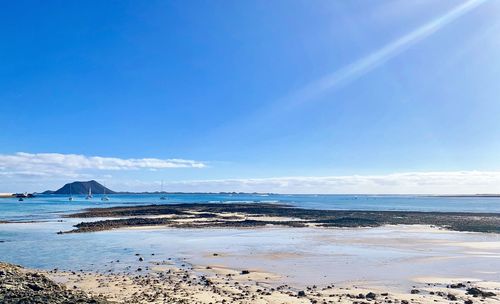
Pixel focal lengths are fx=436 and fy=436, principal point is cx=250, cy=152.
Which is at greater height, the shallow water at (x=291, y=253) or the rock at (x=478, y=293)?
the rock at (x=478, y=293)

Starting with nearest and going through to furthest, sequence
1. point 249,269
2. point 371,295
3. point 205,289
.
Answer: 1. point 371,295
2. point 205,289
3. point 249,269

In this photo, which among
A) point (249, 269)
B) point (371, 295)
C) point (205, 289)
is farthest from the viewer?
point (249, 269)

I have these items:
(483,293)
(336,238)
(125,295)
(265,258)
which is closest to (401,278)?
(483,293)

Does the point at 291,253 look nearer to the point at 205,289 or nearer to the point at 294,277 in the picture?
the point at 294,277

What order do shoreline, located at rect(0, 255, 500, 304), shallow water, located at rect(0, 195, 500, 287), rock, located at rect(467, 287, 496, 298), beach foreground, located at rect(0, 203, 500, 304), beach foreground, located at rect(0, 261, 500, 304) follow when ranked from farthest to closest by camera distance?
shallow water, located at rect(0, 195, 500, 287), rock, located at rect(467, 287, 496, 298), beach foreground, located at rect(0, 203, 500, 304), shoreline, located at rect(0, 255, 500, 304), beach foreground, located at rect(0, 261, 500, 304)

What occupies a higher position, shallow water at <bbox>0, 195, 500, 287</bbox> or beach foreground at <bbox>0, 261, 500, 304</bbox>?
beach foreground at <bbox>0, 261, 500, 304</bbox>

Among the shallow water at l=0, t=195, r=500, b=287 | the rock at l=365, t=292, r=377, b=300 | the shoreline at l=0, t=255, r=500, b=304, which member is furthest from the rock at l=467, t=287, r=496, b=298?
the rock at l=365, t=292, r=377, b=300

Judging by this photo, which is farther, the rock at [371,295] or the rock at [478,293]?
the rock at [478,293]

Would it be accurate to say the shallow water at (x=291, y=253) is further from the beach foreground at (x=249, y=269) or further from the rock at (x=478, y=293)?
the rock at (x=478, y=293)

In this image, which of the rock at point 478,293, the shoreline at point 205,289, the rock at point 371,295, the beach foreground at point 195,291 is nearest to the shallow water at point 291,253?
the shoreline at point 205,289

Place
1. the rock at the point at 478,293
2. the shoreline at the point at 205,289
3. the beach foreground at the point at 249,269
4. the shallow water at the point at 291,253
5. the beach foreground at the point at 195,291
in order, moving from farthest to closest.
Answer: the shallow water at the point at 291,253 → the rock at the point at 478,293 → the beach foreground at the point at 249,269 → the shoreline at the point at 205,289 → the beach foreground at the point at 195,291

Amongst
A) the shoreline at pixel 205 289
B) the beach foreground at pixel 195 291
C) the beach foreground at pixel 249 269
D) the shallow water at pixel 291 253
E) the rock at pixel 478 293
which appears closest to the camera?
the beach foreground at pixel 195 291

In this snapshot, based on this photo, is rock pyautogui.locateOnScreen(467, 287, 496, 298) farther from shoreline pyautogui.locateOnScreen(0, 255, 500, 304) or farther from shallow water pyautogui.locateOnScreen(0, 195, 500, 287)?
shallow water pyautogui.locateOnScreen(0, 195, 500, 287)

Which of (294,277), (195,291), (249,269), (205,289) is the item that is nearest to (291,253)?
(249,269)
